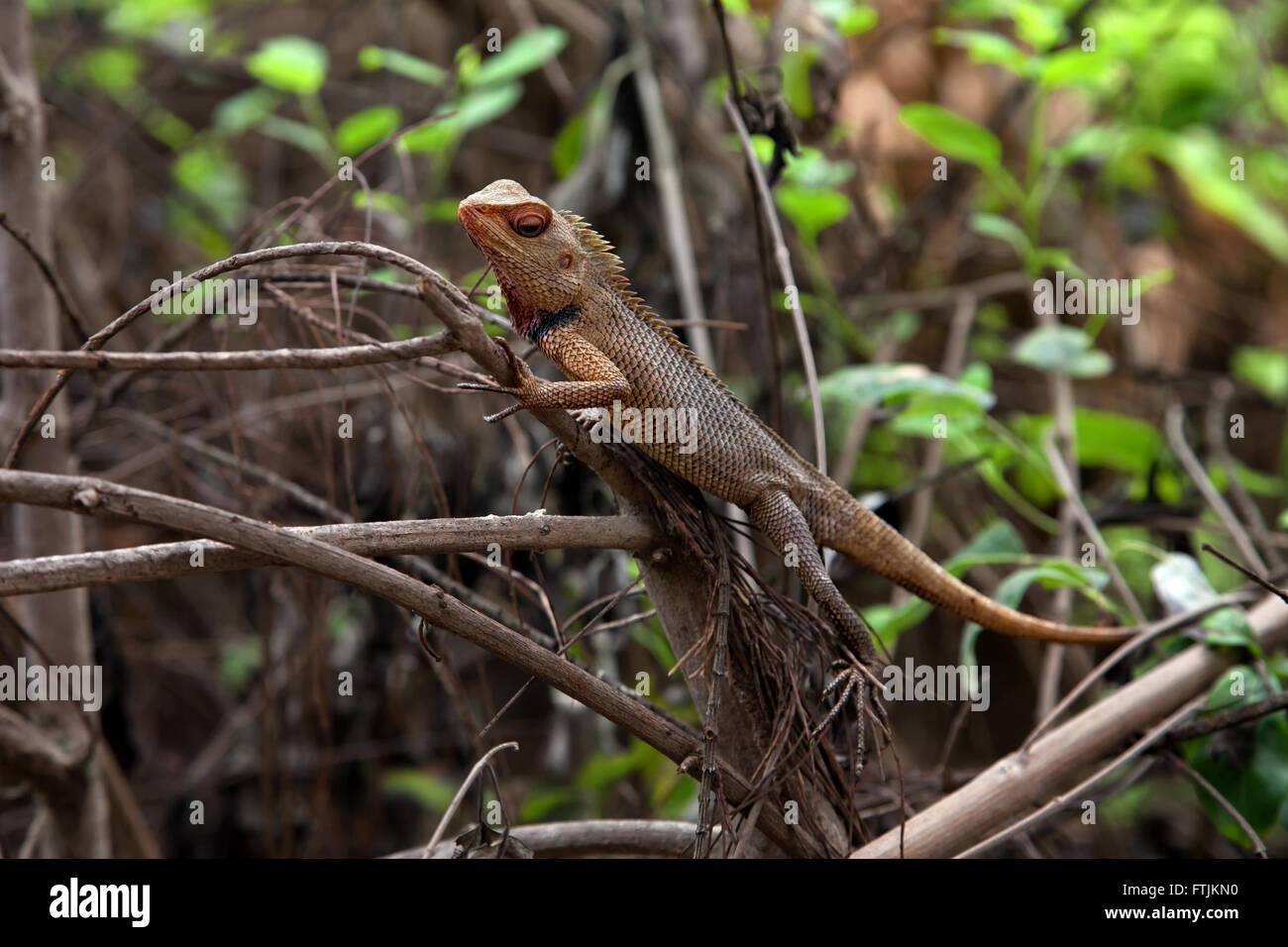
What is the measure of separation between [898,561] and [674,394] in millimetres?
869

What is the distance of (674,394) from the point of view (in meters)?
2.57

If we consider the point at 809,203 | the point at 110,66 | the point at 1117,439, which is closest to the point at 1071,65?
the point at 809,203

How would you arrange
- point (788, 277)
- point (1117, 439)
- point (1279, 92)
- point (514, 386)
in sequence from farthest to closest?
point (1279, 92) → point (1117, 439) → point (788, 277) → point (514, 386)

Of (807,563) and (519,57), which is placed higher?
(519,57)

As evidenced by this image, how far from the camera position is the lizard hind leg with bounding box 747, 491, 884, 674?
2.48 metres

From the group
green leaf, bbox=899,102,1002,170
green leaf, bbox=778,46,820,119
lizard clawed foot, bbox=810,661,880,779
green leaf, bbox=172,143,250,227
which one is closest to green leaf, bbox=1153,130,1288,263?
green leaf, bbox=899,102,1002,170

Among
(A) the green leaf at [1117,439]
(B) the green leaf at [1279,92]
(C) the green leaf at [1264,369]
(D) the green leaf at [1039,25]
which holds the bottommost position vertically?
(A) the green leaf at [1117,439]

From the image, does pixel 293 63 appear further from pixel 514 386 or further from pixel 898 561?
pixel 898 561

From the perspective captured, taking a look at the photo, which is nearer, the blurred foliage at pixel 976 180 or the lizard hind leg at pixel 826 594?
the lizard hind leg at pixel 826 594

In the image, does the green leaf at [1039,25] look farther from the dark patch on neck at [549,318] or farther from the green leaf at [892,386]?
the dark patch on neck at [549,318]

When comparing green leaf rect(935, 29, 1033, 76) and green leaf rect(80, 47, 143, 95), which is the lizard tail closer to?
green leaf rect(935, 29, 1033, 76)

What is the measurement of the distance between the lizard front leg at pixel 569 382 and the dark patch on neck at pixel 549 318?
0.15 feet

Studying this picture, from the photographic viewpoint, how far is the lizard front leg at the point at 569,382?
198cm

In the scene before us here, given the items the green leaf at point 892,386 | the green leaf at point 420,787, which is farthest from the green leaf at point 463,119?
the green leaf at point 420,787
